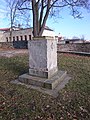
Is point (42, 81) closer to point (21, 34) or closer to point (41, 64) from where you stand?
point (41, 64)

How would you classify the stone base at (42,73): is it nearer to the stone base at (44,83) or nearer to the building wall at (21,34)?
the stone base at (44,83)

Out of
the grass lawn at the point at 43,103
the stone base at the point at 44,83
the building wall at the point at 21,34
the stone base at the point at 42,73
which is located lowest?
the grass lawn at the point at 43,103

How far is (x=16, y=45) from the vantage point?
2941 cm

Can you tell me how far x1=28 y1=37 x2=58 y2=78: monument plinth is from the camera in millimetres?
5898

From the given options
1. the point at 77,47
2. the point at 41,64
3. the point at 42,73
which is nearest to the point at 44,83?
the point at 42,73

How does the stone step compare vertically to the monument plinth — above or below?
below

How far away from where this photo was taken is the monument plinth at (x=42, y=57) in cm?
590

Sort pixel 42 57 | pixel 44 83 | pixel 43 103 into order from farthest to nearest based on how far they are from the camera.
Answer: pixel 42 57 → pixel 44 83 → pixel 43 103

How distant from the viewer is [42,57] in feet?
19.6

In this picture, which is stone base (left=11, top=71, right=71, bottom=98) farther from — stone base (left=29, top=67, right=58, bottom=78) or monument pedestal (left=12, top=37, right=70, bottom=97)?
stone base (left=29, top=67, right=58, bottom=78)

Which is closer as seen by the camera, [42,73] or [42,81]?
[42,81]

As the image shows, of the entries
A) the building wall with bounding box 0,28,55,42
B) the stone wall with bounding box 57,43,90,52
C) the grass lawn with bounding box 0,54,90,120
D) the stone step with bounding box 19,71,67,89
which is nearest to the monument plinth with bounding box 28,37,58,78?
the stone step with bounding box 19,71,67,89

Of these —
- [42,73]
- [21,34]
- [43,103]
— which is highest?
[21,34]

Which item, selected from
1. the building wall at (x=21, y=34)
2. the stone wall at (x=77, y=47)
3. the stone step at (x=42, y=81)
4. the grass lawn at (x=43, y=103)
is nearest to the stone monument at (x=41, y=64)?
the stone step at (x=42, y=81)
